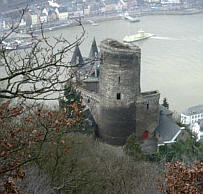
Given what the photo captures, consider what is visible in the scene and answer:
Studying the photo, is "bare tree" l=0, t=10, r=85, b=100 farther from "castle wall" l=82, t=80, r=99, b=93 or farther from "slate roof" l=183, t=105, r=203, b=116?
"slate roof" l=183, t=105, r=203, b=116

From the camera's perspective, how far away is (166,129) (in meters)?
10.7

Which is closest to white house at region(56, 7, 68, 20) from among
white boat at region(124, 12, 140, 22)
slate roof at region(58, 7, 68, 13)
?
slate roof at region(58, 7, 68, 13)

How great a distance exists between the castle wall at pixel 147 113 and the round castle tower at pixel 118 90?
177 mm

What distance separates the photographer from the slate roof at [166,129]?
34.1 ft

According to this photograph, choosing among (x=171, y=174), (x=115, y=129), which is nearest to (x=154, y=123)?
(x=115, y=129)

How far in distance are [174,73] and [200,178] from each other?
19.0 m

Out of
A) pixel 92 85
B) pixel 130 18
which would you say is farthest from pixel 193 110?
pixel 130 18

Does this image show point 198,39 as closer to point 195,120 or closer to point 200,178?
point 195,120

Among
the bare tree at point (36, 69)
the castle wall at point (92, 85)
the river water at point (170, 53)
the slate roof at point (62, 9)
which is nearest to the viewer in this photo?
the bare tree at point (36, 69)

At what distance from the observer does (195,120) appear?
21266 mm

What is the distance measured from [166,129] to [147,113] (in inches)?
41.4

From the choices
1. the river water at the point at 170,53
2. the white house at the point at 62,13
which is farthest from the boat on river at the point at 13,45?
the white house at the point at 62,13

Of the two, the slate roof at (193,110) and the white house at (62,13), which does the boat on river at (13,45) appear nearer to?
the slate roof at (193,110)

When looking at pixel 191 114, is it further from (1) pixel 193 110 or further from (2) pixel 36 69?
(2) pixel 36 69
